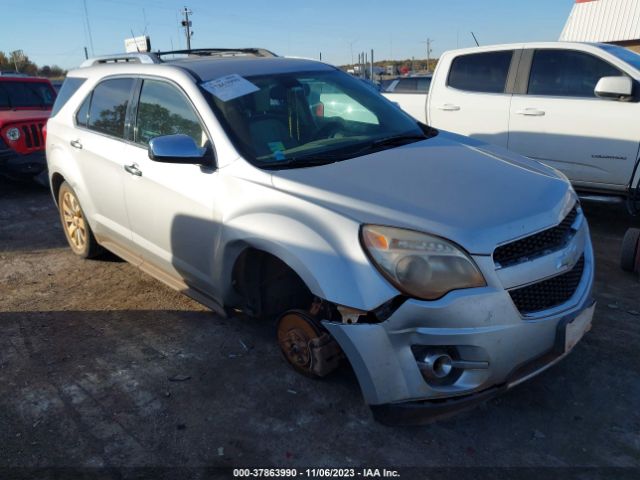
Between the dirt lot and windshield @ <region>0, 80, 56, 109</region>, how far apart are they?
6.04 meters

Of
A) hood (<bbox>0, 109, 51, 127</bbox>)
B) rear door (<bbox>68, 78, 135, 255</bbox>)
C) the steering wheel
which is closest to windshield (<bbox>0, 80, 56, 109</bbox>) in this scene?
hood (<bbox>0, 109, 51, 127</bbox>)

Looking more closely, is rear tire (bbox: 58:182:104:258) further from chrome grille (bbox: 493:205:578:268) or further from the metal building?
the metal building

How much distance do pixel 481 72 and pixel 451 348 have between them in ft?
16.8

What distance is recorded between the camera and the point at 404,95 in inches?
293

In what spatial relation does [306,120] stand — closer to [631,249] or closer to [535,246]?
[535,246]

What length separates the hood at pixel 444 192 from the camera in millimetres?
2348

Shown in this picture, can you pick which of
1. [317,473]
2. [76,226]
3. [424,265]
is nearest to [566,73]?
[424,265]

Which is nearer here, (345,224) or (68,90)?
(345,224)

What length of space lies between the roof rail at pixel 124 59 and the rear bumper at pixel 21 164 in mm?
3637

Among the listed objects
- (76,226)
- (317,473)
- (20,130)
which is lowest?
(317,473)

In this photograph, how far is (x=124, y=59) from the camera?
4574 millimetres

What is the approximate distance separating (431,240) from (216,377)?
1.61 meters

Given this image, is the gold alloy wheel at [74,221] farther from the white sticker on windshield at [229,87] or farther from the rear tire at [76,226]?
the white sticker on windshield at [229,87]

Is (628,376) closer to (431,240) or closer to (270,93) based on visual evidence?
(431,240)
